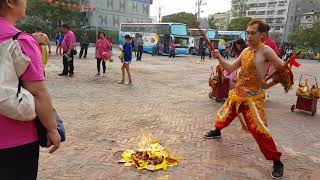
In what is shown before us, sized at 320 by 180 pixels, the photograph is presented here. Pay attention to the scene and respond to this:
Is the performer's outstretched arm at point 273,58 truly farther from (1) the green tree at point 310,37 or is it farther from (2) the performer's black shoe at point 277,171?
(1) the green tree at point 310,37

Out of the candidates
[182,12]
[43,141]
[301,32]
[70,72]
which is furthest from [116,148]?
[182,12]

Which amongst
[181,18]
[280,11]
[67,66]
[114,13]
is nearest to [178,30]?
[67,66]

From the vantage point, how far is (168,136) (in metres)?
5.50

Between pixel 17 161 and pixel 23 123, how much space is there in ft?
0.78

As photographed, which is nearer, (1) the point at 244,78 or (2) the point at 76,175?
(2) the point at 76,175

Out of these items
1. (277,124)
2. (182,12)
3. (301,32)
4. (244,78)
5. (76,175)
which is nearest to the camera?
(76,175)

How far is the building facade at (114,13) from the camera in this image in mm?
48781

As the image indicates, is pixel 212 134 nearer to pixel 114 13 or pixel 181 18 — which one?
pixel 114 13

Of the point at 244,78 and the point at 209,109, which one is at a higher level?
the point at 244,78

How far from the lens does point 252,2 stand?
4267 inches

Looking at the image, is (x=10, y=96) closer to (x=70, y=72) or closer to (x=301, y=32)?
(x=70, y=72)

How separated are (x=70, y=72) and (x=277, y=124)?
7804 mm

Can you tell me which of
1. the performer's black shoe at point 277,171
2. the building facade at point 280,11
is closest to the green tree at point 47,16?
the performer's black shoe at point 277,171

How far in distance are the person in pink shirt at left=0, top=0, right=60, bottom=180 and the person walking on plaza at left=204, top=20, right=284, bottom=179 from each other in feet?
9.10
